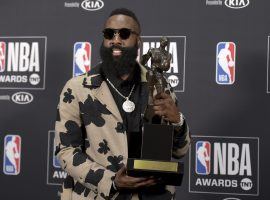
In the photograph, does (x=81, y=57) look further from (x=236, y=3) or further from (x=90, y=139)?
(x=90, y=139)

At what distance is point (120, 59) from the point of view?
1.48 m

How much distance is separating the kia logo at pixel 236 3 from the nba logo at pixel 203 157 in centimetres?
56

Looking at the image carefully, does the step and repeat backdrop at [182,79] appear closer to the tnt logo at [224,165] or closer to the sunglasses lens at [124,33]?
→ the tnt logo at [224,165]

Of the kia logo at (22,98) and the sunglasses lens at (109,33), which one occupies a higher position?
the sunglasses lens at (109,33)

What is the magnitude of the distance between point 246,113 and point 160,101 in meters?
0.86

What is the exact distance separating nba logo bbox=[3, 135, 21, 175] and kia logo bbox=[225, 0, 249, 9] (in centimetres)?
106

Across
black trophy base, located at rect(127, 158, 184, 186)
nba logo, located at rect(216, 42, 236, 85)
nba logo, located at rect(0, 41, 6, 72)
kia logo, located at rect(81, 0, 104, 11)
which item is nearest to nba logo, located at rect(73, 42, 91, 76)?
kia logo, located at rect(81, 0, 104, 11)

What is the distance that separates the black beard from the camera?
4.87 feet

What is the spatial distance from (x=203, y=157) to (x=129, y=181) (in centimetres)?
87

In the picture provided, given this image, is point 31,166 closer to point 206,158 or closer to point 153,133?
point 206,158

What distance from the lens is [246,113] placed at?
6.84 feet

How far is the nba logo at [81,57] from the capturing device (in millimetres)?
2252

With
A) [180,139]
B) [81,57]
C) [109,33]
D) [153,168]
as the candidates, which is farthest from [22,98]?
[153,168]

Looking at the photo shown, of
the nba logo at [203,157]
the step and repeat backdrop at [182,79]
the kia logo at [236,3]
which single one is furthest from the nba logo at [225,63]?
the nba logo at [203,157]
